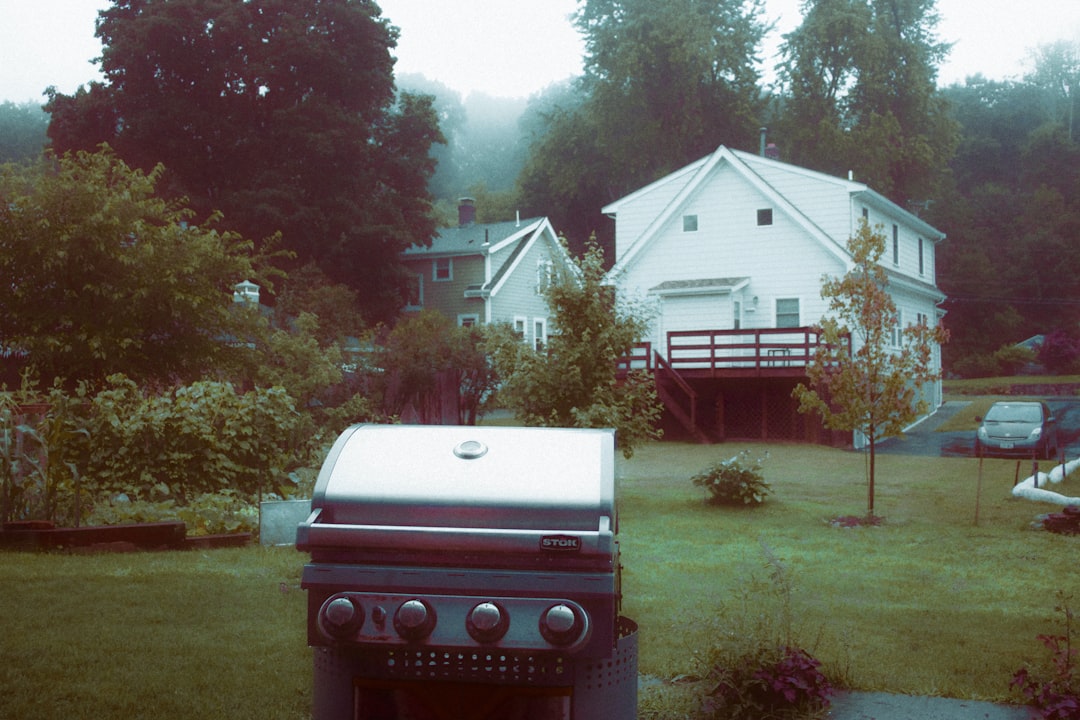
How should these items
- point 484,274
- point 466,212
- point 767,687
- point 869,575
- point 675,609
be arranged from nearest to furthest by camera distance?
point 767,687
point 675,609
point 869,575
point 484,274
point 466,212

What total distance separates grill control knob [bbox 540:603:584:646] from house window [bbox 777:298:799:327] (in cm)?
2015

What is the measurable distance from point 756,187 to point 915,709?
19216 millimetres

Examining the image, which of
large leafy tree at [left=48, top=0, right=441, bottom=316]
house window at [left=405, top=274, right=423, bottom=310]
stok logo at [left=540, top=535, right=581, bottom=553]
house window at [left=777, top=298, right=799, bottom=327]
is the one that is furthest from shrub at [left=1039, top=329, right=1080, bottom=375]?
house window at [left=405, top=274, right=423, bottom=310]

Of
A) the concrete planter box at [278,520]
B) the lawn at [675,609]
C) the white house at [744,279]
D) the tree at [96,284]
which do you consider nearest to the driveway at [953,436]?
the white house at [744,279]

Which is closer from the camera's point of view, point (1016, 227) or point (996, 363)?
point (996, 363)

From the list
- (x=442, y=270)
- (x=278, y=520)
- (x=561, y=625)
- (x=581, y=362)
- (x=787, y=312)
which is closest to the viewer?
(x=561, y=625)

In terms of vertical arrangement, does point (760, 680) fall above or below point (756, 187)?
below

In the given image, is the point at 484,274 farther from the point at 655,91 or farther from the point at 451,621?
the point at 451,621

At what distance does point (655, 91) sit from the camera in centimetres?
3425

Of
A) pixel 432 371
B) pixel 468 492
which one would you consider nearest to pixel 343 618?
pixel 468 492

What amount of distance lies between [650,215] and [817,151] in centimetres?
1098

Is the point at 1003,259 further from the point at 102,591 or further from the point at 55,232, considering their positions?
the point at 102,591

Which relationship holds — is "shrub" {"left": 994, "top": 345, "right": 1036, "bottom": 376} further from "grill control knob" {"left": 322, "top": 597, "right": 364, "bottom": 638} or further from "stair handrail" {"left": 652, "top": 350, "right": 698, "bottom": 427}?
"grill control knob" {"left": 322, "top": 597, "right": 364, "bottom": 638}

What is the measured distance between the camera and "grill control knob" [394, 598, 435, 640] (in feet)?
8.75
